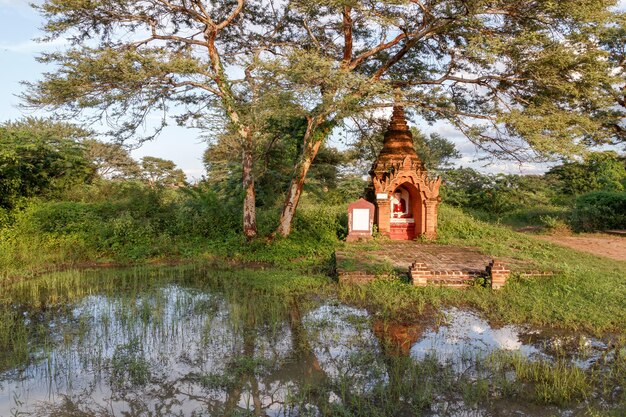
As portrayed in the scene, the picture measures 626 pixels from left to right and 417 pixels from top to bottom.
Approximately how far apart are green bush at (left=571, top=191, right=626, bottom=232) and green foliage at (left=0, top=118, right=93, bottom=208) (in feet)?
57.0

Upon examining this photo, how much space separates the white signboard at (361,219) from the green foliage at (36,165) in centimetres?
818

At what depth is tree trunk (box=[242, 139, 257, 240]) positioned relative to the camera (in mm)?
12594

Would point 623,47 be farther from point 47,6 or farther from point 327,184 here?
point 47,6

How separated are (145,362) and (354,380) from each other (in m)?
2.46

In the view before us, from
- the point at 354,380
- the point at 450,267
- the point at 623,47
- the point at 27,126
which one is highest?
the point at 623,47

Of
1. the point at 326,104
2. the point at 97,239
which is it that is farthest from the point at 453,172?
the point at 97,239

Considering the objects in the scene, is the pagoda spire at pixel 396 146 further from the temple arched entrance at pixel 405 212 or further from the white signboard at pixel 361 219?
the white signboard at pixel 361 219

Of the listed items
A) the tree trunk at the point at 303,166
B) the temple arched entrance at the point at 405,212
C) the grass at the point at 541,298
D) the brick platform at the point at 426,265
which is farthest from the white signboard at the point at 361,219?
the grass at the point at 541,298

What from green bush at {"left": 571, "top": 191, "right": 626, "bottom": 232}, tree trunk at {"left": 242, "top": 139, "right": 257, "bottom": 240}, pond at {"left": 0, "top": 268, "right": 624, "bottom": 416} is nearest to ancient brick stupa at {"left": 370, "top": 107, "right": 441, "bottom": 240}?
tree trunk at {"left": 242, "top": 139, "right": 257, "bottom": 240}

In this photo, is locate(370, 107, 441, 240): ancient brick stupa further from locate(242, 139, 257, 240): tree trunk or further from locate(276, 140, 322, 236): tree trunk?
locate(242, 139, 257, 240): tree trunk

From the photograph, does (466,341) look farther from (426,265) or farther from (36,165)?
(36,165)

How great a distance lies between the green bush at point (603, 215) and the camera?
16219 millimetres

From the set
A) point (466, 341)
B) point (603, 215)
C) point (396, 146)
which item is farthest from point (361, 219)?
point (603, 215)

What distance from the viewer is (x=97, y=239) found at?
40.9ft
